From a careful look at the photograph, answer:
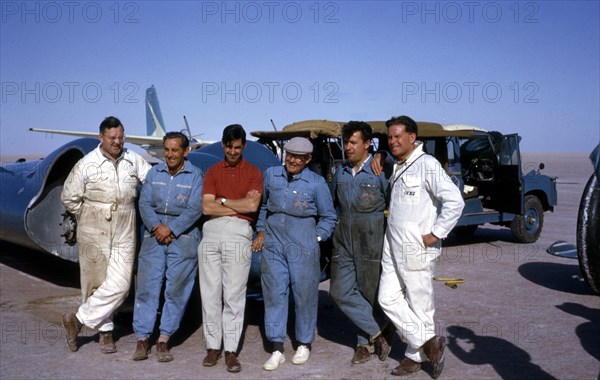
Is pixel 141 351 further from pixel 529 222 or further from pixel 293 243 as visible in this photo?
pixel 529 222

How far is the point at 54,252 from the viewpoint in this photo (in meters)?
6.37

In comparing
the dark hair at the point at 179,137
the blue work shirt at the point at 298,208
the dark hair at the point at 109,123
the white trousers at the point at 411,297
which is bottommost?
the white trousers at the point at 411,297

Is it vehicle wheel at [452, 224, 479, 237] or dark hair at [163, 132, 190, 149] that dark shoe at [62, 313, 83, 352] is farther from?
vehicle wheel at [452, 224, 479, 237]

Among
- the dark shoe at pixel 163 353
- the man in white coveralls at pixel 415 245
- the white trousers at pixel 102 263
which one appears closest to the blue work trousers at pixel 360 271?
the man in white coveralls at pixel 415 245

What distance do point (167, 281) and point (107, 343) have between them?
778 mm

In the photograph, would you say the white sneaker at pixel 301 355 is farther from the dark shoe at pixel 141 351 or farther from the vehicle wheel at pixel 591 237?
the vehicle wheel at pixel 591 237

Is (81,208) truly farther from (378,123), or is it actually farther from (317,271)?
(378,123)

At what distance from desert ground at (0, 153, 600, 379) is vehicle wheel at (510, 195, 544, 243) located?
8.68ft

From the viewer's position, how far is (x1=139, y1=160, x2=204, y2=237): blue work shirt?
439 cm

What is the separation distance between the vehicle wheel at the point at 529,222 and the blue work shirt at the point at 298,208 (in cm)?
783

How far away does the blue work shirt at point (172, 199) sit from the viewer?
4.39m

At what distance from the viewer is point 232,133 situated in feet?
13.9

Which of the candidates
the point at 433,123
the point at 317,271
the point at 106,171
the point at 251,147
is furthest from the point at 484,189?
the point at 106,171

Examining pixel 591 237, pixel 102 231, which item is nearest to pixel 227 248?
pixel 102 231
